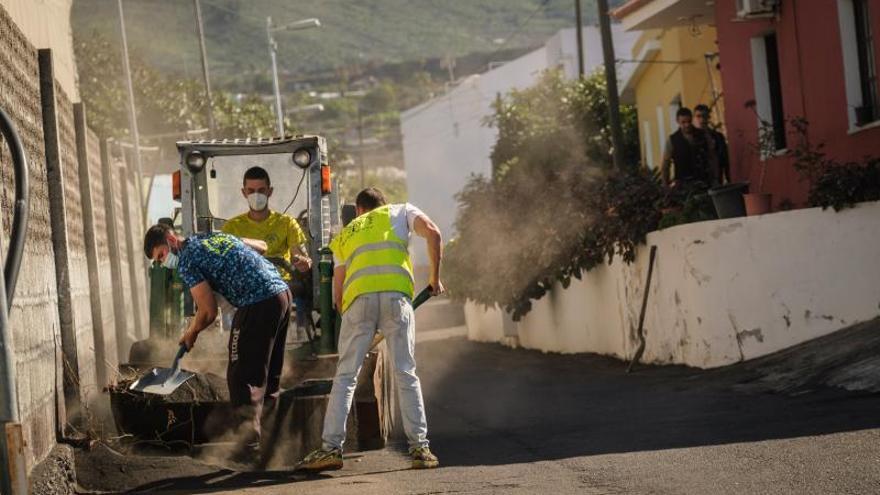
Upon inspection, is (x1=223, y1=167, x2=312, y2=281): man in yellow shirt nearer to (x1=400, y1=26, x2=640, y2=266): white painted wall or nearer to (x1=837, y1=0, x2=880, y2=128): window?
(x1=837, y1=0, x2=880, y2=128): window

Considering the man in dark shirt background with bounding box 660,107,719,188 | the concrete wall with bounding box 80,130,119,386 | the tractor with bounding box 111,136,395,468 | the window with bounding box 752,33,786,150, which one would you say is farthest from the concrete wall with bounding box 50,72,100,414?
the window with bounding box 752,33,786,150

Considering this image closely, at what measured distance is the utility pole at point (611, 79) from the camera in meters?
25.3

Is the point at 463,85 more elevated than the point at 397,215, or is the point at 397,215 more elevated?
the point at 463,85

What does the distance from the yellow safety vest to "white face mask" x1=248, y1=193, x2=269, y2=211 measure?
5.48 ft

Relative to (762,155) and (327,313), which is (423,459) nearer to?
(327,313)

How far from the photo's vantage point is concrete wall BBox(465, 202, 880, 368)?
14906 millimetres

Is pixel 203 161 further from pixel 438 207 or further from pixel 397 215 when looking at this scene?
pixel 438 207

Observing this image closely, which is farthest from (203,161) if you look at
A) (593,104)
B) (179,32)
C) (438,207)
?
(179,32)

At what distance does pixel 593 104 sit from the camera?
121ft

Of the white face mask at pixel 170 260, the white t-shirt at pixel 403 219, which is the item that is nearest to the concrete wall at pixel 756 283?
the white t-shirt at pixel 403 219

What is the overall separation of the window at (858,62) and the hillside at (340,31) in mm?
123713

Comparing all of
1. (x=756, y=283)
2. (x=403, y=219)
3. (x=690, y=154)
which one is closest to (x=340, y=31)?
(x=690, y=154)

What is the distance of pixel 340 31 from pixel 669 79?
417ft

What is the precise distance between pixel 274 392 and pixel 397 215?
146cm
